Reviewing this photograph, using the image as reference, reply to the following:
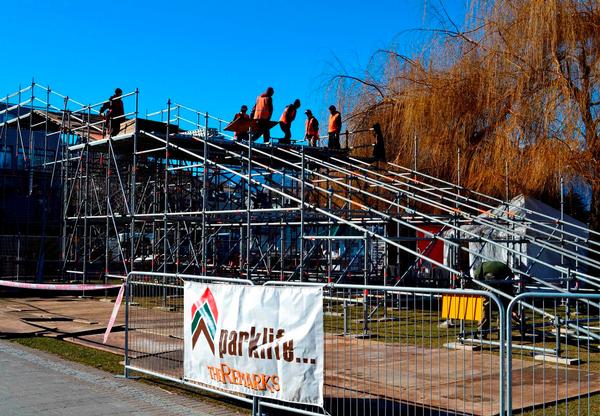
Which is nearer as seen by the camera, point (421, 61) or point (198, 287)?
point (198, 287)

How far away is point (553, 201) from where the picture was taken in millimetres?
20953

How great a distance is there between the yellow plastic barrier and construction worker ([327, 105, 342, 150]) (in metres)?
14.4

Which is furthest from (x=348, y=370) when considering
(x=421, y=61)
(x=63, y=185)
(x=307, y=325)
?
(x=63, y=185)

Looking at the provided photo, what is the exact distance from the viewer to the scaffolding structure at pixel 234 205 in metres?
19.0

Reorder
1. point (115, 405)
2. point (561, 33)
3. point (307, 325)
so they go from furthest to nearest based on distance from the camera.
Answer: point (561, 33) < point (115, 405) < point (307, 325)

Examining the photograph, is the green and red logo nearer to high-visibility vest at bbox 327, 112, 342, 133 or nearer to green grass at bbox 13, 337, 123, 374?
green grass at bbox 13, 337, 123, 374

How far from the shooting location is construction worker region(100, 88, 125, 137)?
2193 cm

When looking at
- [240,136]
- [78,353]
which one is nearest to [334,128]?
[240,136]

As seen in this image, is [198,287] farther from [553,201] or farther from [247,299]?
[553,201]

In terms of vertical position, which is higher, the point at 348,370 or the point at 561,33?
the point at 561,33

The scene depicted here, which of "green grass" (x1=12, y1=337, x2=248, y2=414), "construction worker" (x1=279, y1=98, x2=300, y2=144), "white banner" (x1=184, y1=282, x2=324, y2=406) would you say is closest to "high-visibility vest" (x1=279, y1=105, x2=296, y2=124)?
"construction worker" (x1=279, y1=98, x2=300, y2=144)

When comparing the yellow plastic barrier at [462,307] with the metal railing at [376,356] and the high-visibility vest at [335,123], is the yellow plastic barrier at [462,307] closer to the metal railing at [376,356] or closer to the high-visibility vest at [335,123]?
→ the metal railing at [376,356]

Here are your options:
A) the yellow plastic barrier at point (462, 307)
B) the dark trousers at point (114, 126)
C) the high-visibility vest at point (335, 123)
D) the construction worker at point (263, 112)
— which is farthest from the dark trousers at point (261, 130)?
the yellow plastic barrier at point (462, 307)

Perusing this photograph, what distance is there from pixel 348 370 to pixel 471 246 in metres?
15.2
